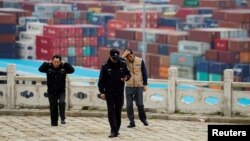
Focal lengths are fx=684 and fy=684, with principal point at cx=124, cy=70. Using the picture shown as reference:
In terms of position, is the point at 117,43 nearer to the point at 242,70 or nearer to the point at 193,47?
the point at 193,47

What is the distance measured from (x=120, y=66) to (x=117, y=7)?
86813 millimetres

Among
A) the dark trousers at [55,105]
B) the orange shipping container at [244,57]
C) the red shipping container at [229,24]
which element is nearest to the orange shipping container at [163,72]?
the orange shipping container at [244,57]

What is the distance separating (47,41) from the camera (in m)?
69.3

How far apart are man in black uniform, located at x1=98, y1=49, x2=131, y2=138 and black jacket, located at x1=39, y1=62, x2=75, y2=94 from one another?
143 cm

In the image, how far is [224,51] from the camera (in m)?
60.2

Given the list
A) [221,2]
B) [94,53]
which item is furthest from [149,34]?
[221,2]

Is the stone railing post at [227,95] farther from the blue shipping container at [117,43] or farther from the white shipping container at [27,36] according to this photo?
the blue shipping container at [117,43]

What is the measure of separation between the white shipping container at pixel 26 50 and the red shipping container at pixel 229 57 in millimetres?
19973

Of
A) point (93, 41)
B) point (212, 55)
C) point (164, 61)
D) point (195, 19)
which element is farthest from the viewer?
point (195, 19)

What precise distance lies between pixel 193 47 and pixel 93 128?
52.9 m

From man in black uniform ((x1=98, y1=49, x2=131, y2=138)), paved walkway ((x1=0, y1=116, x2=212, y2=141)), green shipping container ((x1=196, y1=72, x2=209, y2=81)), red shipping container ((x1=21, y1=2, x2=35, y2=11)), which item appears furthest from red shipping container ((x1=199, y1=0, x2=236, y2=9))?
man in black uniform ((x1=98, y1=49, x2=131, y2=138))

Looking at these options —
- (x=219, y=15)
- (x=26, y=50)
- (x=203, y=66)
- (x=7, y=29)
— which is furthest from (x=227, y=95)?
(x=219, y=15)

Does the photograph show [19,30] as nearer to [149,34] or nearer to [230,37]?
[149,34]

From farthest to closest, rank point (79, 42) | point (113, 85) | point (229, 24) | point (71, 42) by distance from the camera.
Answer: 1. point (229, 24)
2. point (79, 42)
3. point (71, 42)
4. point (113, 85)
